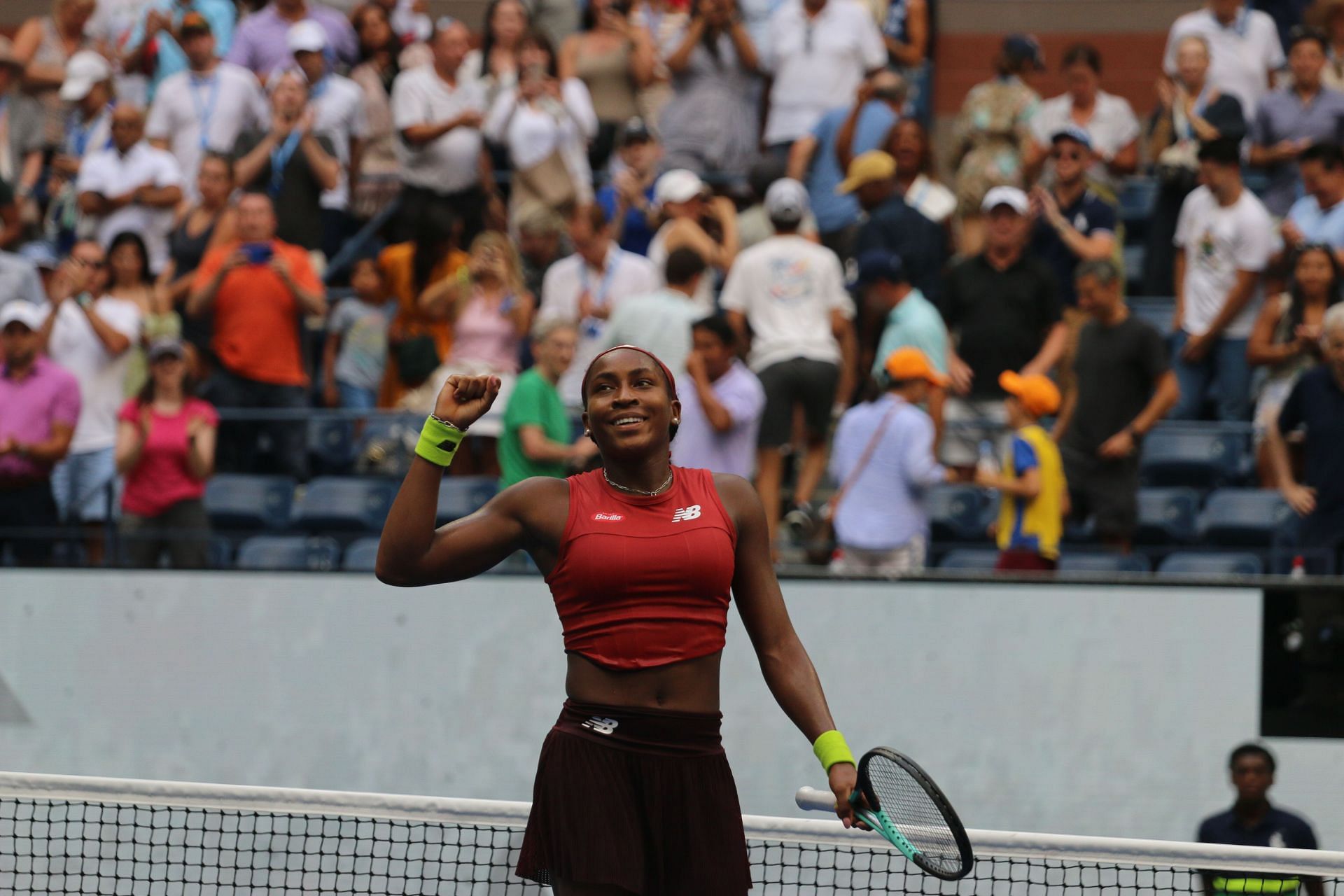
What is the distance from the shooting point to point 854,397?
1050 cm

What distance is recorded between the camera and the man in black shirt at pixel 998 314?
9.99 m

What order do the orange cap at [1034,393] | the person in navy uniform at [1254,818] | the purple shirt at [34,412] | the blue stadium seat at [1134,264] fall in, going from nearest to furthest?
the person in navy uniform at [1254,818] → the orange cap at [1034,393] → the purple shirt at [34,412] → the blue stadium seat at [1134,264]

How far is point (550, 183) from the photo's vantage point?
11508 mm

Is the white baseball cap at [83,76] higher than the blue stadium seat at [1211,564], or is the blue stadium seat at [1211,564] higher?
the white baseball cap at [83,76]

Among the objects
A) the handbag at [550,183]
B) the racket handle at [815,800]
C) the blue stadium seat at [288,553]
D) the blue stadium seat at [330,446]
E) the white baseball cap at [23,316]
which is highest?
the handbag at [550,183]

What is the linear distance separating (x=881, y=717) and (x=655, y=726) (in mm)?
4893

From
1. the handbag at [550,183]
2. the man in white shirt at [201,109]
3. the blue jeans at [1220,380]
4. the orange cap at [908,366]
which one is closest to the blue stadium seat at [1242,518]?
the blue jeans at [1220,380]

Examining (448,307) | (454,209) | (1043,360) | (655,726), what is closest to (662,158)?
(454,209)

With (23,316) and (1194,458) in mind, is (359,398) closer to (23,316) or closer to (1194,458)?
(23,316)

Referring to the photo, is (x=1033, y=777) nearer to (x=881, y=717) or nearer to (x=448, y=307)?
(x=881, y=717)

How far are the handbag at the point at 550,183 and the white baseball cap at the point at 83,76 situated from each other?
126 inches

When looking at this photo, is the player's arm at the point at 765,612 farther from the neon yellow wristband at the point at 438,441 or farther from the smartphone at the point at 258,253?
the smartphone at the point at 258,253

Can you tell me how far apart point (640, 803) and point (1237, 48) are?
9.02m

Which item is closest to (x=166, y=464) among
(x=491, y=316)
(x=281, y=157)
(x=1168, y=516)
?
(x=491, y=316)
